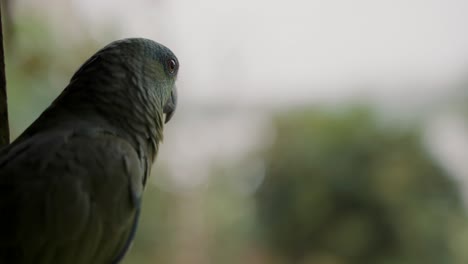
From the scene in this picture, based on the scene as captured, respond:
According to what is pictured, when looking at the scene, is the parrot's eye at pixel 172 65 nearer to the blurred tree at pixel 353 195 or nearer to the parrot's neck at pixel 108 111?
the parrot's neck at pixel 108 111

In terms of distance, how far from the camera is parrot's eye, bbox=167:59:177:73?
76 centimetres

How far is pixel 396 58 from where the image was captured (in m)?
2.06

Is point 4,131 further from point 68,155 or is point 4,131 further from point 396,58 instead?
point 396,58

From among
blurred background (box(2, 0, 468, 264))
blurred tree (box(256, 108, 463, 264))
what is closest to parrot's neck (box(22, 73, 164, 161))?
blurred background (box(2, 0, 468, 264))

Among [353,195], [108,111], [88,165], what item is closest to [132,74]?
[108,111]

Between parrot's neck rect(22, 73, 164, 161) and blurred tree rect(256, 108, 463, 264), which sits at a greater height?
parrot's neck rect(22, 73, 164, 161)

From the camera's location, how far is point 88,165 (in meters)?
0.59

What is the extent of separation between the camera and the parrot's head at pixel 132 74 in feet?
2.26

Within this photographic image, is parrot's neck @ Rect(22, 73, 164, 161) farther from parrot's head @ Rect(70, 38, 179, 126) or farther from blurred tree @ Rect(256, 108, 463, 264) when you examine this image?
blurred tree @ Rect(256, 108, 463, 264)

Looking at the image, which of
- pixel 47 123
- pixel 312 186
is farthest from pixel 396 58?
pixel 47 123

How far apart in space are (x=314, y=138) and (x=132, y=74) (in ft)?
4.86

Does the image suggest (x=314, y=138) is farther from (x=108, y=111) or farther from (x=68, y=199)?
(x=68, y=199)

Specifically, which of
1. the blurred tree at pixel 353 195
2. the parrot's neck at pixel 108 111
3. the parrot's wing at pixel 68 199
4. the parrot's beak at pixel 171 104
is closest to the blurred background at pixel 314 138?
the blurred tree at pixel 353 195

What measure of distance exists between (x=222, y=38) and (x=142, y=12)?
33 cm
